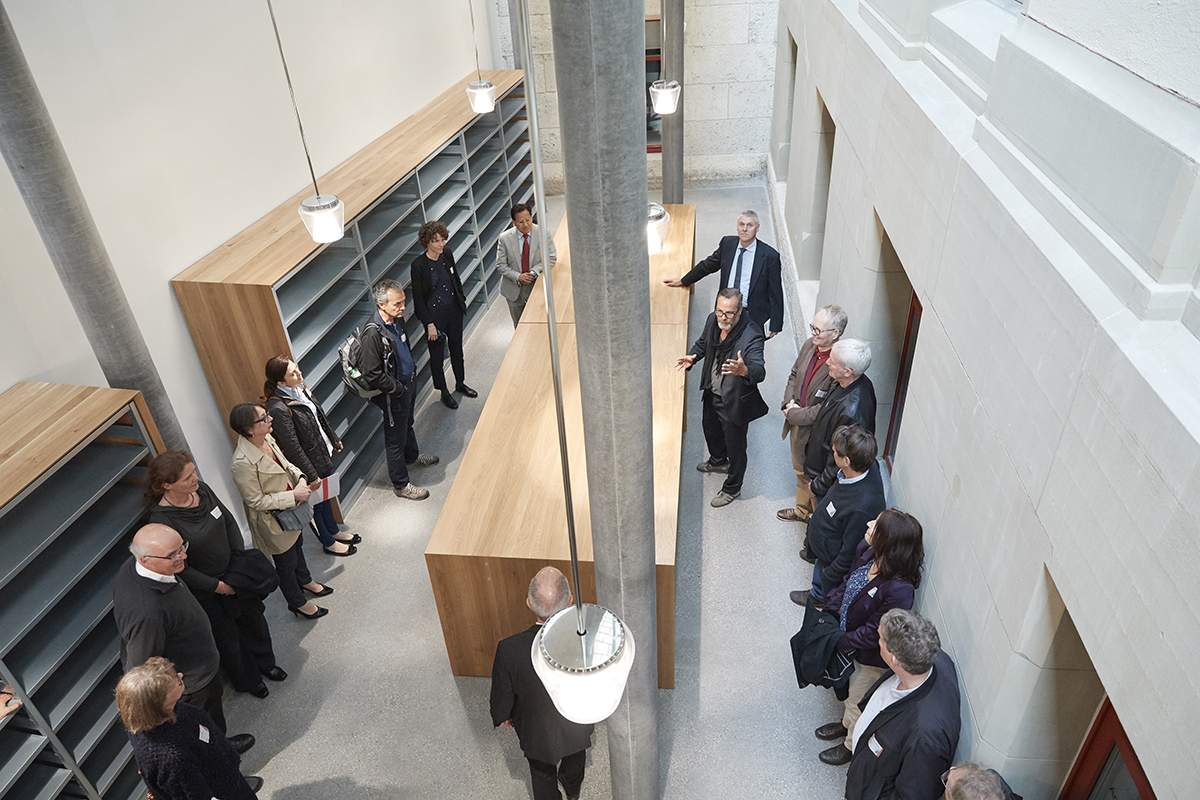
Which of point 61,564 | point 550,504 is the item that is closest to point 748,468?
point 550,504

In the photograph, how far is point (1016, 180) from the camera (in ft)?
8.71

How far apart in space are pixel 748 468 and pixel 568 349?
168 centimetres

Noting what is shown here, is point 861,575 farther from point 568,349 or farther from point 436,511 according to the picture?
point 436,511

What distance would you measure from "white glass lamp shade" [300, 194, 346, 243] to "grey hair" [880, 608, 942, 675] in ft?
12.5

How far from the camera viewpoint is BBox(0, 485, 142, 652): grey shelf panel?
3340mm

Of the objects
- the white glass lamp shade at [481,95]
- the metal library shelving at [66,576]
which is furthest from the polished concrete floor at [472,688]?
the white glass lamp shade at [481,95]

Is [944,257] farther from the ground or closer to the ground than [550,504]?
farther from the ground

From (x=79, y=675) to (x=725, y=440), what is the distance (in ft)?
13.2

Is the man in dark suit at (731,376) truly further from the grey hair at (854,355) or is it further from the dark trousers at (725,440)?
the grey hair at (854,355)

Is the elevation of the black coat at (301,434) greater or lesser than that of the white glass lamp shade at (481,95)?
lesser

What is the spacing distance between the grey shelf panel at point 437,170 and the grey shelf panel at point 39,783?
16.1 feet

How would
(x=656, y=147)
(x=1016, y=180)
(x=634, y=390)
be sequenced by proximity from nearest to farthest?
(x=634, y=390) < (x=1016, y=180) < (x=656, y=147)

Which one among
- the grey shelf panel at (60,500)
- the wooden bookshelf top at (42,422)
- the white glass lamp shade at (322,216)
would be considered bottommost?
the grey shelf panel at (60,500)

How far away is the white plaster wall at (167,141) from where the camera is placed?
12.5 ft
